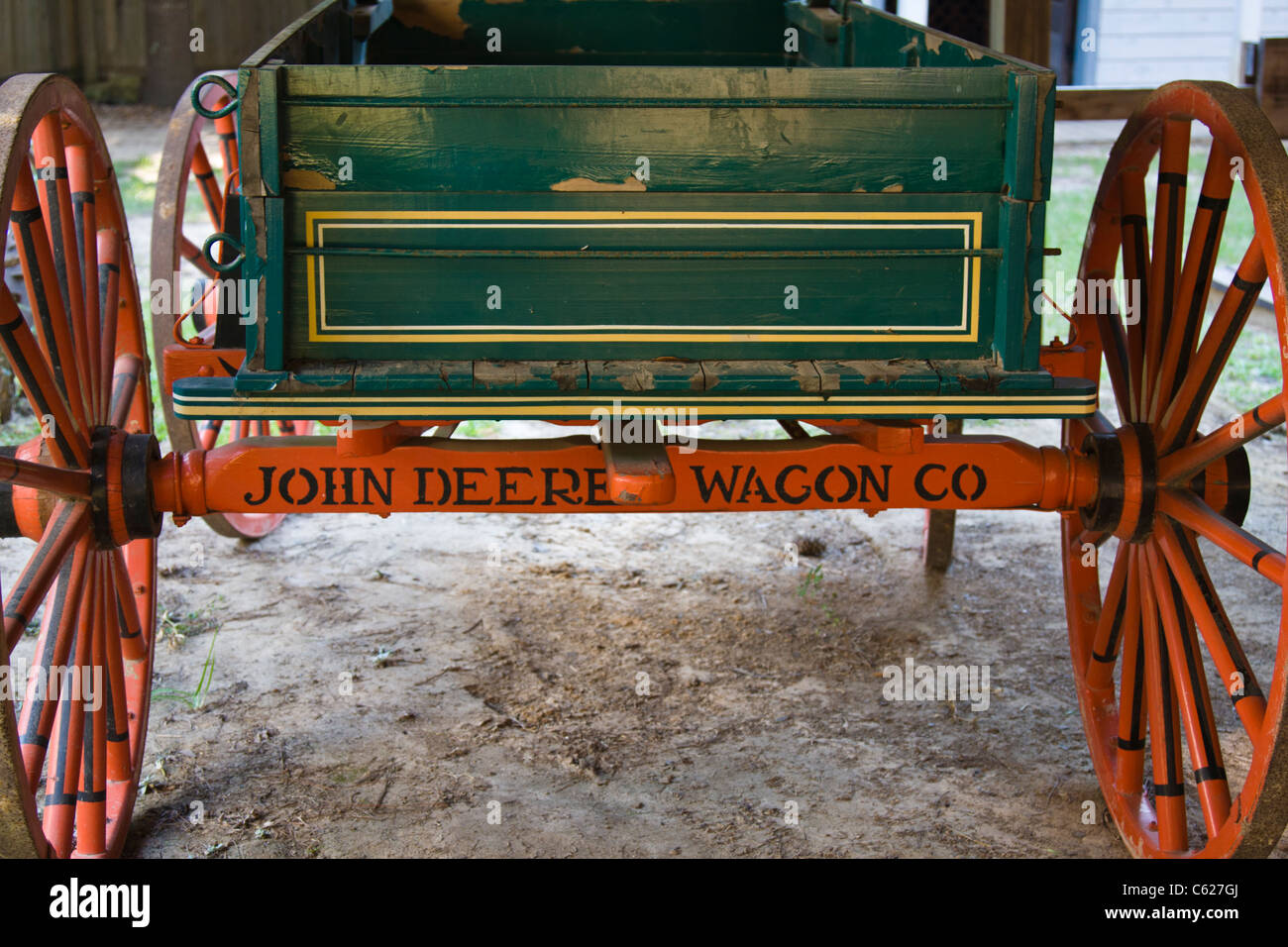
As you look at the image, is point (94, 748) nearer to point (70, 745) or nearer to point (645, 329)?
point (70, 745)

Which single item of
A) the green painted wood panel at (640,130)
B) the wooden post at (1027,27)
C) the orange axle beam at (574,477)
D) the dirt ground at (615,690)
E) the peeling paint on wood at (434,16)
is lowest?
the dirt ground at (615,690)

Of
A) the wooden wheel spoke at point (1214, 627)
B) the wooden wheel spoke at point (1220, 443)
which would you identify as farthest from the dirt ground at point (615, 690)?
the wooden wheel spoke at point (1220, 443)

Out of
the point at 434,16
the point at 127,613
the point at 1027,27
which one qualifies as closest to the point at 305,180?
the point at 127,613

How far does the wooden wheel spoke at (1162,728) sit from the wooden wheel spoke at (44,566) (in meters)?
2.19

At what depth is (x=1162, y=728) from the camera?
272 cm

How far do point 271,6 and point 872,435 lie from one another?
10.4 meters

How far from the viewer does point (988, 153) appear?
93.4 inches

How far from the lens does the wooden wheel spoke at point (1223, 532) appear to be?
2.34 m

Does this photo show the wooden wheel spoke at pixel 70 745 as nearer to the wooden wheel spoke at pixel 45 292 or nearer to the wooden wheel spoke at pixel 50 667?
the wooden wheel spoke at pixel 50 667

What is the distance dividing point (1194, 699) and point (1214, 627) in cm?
17

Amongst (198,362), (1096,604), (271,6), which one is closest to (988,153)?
(1096,604)

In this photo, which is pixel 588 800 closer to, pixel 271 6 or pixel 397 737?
pixel 397 737

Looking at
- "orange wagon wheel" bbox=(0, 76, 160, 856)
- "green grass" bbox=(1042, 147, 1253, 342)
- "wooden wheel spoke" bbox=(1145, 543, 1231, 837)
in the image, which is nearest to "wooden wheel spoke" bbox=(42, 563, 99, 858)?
"orange wagon wheel" bbox=(0, 76, 160, 856)

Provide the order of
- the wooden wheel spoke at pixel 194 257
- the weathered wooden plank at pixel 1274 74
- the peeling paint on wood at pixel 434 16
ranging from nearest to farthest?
1. the wooden wheel spoke at pixel 194 257
2. the peeling paint on wood at pixel 434 16
3. the weathered wooden plank at pixel 1274 74
